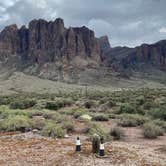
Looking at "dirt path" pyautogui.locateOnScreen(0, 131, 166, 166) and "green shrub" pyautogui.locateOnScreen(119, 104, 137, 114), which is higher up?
"green shrub" pyautogui.locateOnScreen(119, 104, 137, 114)

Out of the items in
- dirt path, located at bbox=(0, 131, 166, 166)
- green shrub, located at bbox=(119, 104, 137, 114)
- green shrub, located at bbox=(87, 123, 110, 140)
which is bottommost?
dirt path, located at bbox=(0, 131, 166, 166)

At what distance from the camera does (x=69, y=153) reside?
55.8 feet

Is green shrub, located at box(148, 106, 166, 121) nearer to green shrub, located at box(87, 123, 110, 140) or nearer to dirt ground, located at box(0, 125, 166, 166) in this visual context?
dirt ground, located at box(0, 125, 166, 166)

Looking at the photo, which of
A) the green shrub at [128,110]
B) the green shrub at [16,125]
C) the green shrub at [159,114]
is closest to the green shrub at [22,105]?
the green shrub at [128,110]

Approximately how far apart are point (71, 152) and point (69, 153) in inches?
9.7

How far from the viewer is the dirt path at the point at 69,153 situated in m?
15.4

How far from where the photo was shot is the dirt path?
606 inches

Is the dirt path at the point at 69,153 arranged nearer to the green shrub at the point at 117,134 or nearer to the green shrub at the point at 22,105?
the green shrub at the point at 117,134

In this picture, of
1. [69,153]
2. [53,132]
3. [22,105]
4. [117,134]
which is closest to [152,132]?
[117,134]

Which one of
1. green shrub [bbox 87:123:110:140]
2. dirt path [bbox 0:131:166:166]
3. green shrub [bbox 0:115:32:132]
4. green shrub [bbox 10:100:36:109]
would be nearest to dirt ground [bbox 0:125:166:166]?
dirt path [bbox 0:131:166:166]

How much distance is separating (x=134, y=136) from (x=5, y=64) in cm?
17215

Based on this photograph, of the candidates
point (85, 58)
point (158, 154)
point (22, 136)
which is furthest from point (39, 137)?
point (85, 58)

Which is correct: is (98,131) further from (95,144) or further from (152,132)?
(95,144)

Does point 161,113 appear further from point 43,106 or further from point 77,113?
point 43,106
